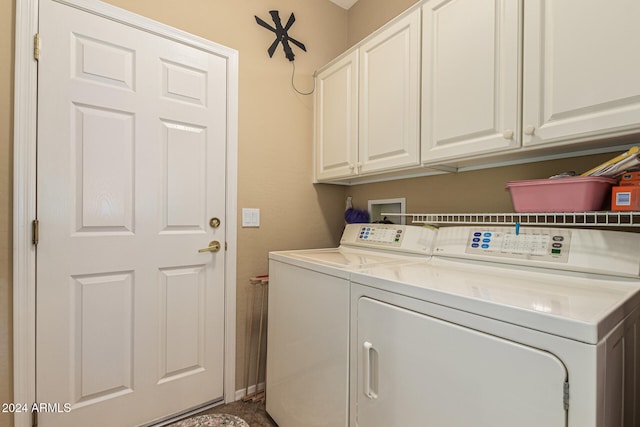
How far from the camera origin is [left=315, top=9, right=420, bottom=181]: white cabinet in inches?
60.2

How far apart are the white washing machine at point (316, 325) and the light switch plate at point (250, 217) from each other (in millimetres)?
344

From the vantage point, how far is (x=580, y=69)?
1.00 m

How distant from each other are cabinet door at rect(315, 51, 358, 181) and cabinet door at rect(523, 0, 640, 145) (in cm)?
94

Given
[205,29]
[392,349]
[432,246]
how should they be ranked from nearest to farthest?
[392,349] → [432,246] → [205,29]

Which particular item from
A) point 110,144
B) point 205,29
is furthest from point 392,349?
point 205,29

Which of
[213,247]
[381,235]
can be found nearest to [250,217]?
[213,247]

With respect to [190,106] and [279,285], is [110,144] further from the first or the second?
[279,285]

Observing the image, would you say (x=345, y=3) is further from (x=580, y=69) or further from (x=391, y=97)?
(x=580, y=69)

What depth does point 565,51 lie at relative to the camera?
103cm

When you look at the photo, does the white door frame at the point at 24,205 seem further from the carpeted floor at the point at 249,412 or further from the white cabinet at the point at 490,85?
the white cabinet at the point at 490,85

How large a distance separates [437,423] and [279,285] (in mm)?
998

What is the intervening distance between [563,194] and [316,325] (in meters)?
1.09

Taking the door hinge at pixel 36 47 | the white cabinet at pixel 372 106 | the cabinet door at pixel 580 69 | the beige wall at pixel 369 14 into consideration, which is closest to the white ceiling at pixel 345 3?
the beige wall at pixel 369 14

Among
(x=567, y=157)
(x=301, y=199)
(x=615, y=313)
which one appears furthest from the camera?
(x=301, y=199)
